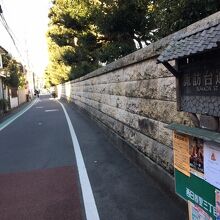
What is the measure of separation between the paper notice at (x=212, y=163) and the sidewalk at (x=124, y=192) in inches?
57.8

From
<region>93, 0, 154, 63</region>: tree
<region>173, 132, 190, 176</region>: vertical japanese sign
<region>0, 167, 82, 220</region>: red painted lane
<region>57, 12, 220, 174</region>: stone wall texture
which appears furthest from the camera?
<region>93, 0, 154, 63</region>: tree

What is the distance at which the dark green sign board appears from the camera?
3450 mm

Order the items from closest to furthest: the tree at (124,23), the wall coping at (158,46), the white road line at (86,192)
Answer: the wall coping at (158,46) < the white road line at (86,192) < the tree at (124,23)

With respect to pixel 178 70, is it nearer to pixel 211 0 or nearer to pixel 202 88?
pixel 202 88

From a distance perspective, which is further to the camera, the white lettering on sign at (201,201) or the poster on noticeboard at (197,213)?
the poster on noticeboard at (197,213)

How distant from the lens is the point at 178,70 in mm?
4105

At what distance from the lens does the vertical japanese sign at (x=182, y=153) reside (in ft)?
12.5

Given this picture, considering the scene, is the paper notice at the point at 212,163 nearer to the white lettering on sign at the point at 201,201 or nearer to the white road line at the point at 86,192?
the white lettering on sign at the point at 201,201

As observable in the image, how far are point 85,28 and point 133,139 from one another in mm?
10686

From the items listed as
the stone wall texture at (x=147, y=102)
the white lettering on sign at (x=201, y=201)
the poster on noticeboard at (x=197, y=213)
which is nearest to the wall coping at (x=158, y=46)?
the stone wall texture at (x=147, y=102)

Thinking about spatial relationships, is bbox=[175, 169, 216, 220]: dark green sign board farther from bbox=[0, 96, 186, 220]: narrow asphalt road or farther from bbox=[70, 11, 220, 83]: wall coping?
bbox=[70, 11, 220, 83]: wall coping

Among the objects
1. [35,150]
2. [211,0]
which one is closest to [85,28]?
[35,150]

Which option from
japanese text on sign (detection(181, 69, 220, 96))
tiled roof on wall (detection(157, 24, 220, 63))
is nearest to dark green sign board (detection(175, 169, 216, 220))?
japanese text on sign (detection(181, 69, 220, 96))

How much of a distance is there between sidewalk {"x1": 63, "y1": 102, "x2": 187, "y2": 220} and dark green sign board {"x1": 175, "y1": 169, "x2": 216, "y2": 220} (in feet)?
2.81
